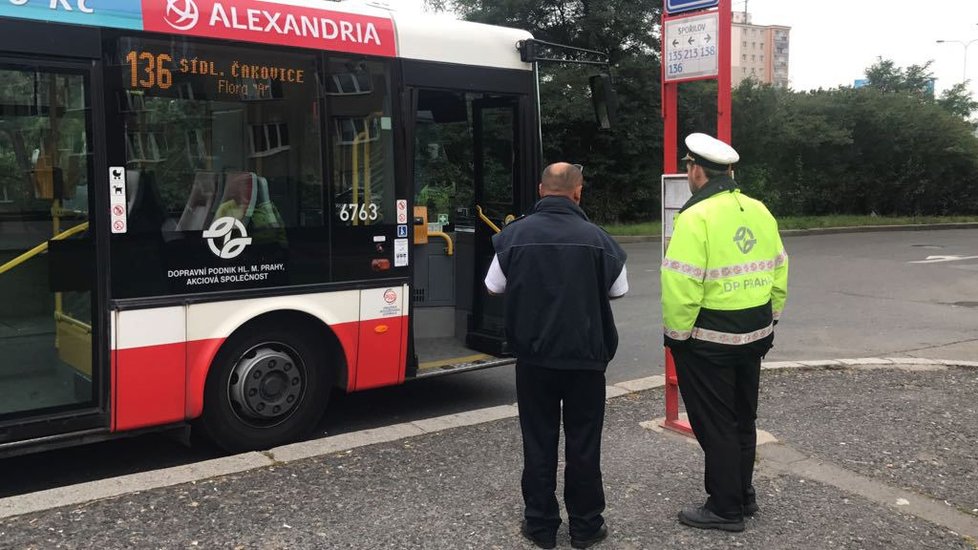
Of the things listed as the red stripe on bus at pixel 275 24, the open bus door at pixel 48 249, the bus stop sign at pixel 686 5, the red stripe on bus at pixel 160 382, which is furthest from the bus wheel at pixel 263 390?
the bus stop sign at pixel 686 5

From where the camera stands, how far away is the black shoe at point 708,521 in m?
3.99

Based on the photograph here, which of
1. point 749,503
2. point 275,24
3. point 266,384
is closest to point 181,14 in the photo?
point 275,24

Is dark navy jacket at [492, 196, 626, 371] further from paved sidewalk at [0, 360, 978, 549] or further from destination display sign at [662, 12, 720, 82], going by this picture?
destination display sign at [662, 12, 720, 82]

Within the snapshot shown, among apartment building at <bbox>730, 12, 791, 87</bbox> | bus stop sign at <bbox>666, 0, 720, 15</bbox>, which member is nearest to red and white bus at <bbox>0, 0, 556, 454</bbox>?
bus stop sign at <bbox>666, 0, 720, 15</bbox>

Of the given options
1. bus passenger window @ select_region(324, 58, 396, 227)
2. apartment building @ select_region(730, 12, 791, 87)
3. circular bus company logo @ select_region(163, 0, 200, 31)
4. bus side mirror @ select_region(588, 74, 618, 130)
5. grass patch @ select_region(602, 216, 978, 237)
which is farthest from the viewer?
apartment building @ select_region(730, 12, 791, 87)

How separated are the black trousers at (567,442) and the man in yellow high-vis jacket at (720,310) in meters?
0.52

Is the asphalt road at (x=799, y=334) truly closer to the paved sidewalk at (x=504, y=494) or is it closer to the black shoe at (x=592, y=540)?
the paved sidewalk at (x=504, y=494)

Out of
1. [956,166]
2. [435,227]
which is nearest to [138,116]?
[435,227]

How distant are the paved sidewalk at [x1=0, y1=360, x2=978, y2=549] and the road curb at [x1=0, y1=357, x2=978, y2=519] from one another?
20mm

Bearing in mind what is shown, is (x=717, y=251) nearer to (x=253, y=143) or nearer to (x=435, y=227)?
(x=253, y=143)

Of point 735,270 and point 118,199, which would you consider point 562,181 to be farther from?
point 118,199

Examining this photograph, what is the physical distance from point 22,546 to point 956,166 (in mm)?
35749

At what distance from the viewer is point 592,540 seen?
3795 mm

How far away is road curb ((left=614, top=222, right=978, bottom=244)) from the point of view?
22.3 m
